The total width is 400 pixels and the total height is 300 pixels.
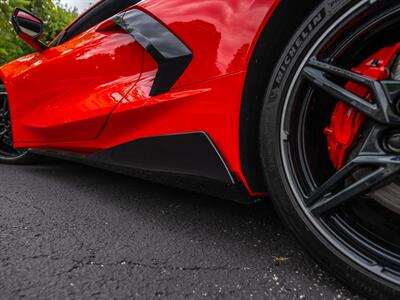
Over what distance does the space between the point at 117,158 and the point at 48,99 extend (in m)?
0.79

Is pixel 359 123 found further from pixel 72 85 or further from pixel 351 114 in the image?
pixel 72 85

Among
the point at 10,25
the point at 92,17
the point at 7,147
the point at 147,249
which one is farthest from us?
the point at 10,25

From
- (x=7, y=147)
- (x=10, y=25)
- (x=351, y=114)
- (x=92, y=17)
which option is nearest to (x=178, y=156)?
(x=351, y=114)

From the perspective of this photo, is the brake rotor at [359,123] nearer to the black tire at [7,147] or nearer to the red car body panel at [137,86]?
the red car body panel at [137,86]

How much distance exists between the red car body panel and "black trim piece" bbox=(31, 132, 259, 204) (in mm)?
32

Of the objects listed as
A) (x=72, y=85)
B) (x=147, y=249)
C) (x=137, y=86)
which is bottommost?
(x=147, y=249)

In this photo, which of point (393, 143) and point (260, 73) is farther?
point (260, 73)

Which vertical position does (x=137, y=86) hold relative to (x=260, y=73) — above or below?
below

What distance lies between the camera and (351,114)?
100 cm

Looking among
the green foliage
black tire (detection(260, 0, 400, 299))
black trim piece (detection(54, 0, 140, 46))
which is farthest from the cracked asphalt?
the green foliage

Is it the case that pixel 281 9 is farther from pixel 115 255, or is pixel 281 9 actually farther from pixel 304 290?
pixel 115 255

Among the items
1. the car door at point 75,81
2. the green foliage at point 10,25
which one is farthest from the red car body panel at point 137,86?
the green foliage at point 10,25

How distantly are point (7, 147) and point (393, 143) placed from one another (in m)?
2.71

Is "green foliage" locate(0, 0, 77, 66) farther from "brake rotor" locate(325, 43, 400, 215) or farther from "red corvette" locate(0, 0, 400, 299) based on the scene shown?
"brake rotor" locate(325, 43, 400, 215)
